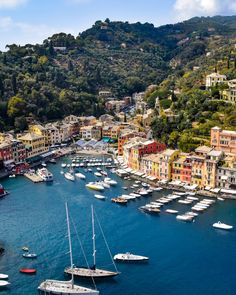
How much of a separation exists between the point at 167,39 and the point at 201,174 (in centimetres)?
10040

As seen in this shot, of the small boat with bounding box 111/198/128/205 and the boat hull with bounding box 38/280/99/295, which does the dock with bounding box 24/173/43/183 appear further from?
the boat hull with bounding box 38/280/99/295

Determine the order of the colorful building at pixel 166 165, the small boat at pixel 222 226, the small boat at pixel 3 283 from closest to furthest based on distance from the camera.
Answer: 1. the small boat at pixel 3 283
2. the small boat at pixel 222 226
3. the colorful building at pixel 166 165

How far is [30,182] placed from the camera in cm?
4378

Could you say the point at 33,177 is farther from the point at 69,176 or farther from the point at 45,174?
the point at 69,176

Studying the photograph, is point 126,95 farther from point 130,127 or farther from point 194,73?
point 130,127

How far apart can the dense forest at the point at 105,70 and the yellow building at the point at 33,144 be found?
578 centimetres

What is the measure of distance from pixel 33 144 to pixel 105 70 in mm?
43709

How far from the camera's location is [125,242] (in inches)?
1165

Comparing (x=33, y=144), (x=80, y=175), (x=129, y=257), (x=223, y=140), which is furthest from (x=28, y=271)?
(x=33, y=144)

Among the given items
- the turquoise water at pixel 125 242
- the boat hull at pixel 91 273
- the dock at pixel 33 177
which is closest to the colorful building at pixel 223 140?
the turquoise water at pixel 125 242

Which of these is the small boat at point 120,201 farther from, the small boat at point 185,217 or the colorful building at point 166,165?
the colorful building at point 166,165

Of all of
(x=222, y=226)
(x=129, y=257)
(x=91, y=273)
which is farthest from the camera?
(x=222, y=226)

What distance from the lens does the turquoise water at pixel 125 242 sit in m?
24.5

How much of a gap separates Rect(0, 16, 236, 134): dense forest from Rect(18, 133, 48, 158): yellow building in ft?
18.9
